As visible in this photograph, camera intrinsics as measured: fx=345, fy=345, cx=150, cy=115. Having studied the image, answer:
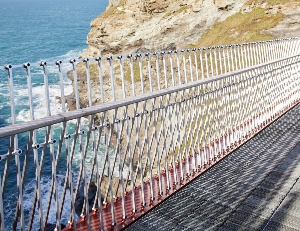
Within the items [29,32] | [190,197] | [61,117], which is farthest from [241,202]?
[29,32]

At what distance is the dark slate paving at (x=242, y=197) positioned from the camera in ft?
14.4

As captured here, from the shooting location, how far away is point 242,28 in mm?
26047

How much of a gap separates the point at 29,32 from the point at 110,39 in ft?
260

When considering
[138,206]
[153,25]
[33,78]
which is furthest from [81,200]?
[33,78]

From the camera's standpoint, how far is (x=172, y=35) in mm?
30844

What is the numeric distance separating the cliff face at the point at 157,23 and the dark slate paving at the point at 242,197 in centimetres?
2334

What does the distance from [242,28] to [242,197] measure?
23.1 metres

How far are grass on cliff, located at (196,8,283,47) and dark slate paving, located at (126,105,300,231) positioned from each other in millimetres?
19106

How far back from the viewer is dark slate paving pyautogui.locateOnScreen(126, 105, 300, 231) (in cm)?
440

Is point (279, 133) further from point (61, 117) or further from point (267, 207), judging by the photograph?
point (61, 117)

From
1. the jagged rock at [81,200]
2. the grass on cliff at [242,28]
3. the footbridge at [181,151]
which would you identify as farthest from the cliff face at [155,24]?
the footbridge at [181,151]

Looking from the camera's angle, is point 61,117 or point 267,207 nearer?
point 61,117

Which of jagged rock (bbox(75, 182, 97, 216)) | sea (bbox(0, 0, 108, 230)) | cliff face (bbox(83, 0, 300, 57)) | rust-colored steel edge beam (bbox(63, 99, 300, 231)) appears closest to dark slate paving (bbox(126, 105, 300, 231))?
rust-colored steel edge beam (bbox(63, 99, 300, 231))

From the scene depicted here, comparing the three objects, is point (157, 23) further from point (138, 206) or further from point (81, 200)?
point (138, 206)
